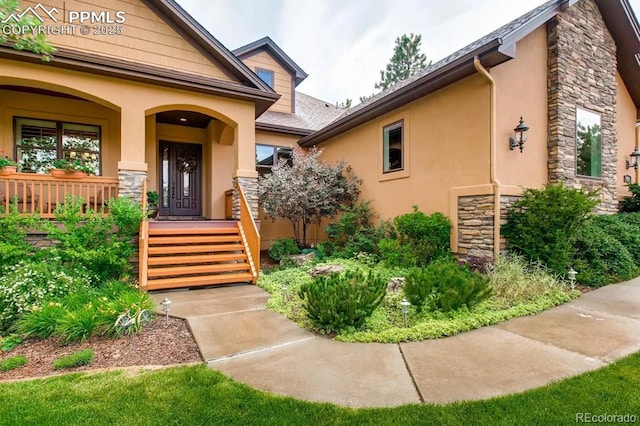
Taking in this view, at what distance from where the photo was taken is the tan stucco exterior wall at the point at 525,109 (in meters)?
6.37

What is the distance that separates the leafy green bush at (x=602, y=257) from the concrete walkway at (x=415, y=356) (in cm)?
161

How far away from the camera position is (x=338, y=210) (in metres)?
9.95

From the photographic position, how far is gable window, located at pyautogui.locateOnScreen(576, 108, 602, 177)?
7.46m

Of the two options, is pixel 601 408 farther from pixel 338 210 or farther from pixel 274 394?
pixel 338 210

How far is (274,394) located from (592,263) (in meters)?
6.76

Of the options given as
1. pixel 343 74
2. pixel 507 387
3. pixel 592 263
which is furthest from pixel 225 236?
pixel 343 74

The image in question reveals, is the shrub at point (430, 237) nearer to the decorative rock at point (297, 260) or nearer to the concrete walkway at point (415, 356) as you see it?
the concrete walkway at point (415, 356)

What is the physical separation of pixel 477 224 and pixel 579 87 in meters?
4.48

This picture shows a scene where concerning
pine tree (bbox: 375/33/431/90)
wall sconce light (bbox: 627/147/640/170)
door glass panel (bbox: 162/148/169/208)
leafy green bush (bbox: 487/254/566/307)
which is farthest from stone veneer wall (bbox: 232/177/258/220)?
pine tree (bbox: 375/33/431/90)

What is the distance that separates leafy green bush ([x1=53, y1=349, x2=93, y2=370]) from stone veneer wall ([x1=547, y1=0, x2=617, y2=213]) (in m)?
8.63

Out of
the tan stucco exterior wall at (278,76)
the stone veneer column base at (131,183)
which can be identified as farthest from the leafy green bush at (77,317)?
the tan stucco exterior wall at (278,76)

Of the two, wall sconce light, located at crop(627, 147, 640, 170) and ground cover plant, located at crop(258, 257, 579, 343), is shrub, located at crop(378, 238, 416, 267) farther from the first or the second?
wall sconce light, located at crop(627, 147, 640, 170)

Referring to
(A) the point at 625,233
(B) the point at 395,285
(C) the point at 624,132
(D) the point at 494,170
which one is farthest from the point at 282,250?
(C) the point at 624,132

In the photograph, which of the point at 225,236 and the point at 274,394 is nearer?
the point at 274,394
